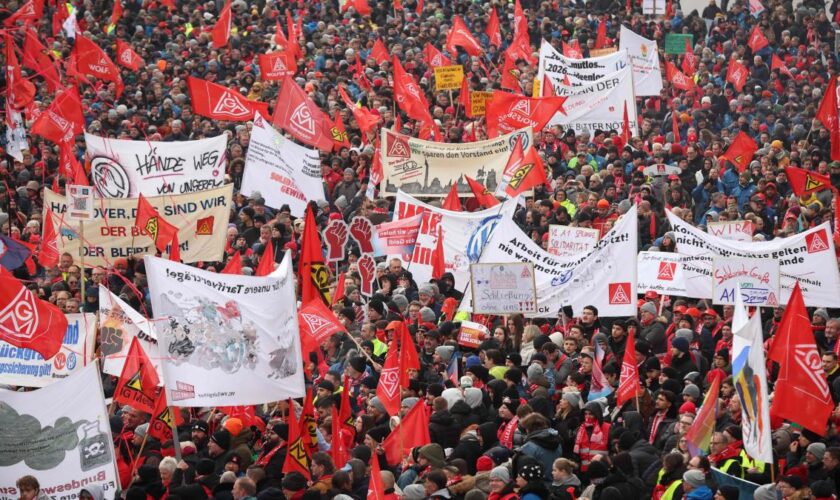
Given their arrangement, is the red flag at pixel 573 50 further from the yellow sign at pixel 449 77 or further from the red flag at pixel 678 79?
the yellow sign at pixel 449 77

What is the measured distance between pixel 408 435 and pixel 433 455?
766mm

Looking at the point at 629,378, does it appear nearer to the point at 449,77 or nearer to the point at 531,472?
the point at 531,472

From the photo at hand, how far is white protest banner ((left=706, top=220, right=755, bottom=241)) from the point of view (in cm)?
1585

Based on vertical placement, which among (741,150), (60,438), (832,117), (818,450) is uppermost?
(832,117)

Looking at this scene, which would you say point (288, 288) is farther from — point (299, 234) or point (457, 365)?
point (299, 234)

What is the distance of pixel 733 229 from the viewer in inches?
628

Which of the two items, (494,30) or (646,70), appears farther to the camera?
(494,30)

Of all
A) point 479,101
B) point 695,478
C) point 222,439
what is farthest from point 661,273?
point 479,101

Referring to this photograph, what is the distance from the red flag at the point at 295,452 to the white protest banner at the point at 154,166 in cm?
852

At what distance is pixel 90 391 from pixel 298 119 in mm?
11005

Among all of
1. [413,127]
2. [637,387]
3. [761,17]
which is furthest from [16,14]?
[637,387]

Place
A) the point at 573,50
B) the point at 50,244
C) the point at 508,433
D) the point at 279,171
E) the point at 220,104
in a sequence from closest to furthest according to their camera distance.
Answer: the point at 508,433 < the point at 50,244 < the point at 279,171 < the point at 220,104 < the point at 573,50

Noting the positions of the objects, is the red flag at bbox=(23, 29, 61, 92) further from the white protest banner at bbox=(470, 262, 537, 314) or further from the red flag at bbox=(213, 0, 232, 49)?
the white protest banner at bbox=(470, 262, 537, 314)

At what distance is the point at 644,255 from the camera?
52.1 feet
